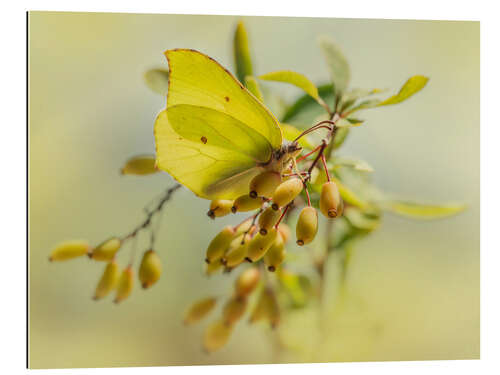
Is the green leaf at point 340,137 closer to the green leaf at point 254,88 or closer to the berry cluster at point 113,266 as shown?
the green leaf at point 254,88

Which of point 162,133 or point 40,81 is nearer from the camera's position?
point 162,133

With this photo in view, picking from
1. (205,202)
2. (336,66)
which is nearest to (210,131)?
(336,66)

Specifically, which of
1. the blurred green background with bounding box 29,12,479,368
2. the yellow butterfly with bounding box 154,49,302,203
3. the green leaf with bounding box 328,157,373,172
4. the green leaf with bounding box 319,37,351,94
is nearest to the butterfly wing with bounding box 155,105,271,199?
the yellow butterfly with bounding box 154,49,302,203

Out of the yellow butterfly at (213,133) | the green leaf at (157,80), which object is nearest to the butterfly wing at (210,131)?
the yellow butterfly at (213,133)

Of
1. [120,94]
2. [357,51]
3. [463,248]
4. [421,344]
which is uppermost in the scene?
[357,51]

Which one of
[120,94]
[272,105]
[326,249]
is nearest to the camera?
[272,105]
